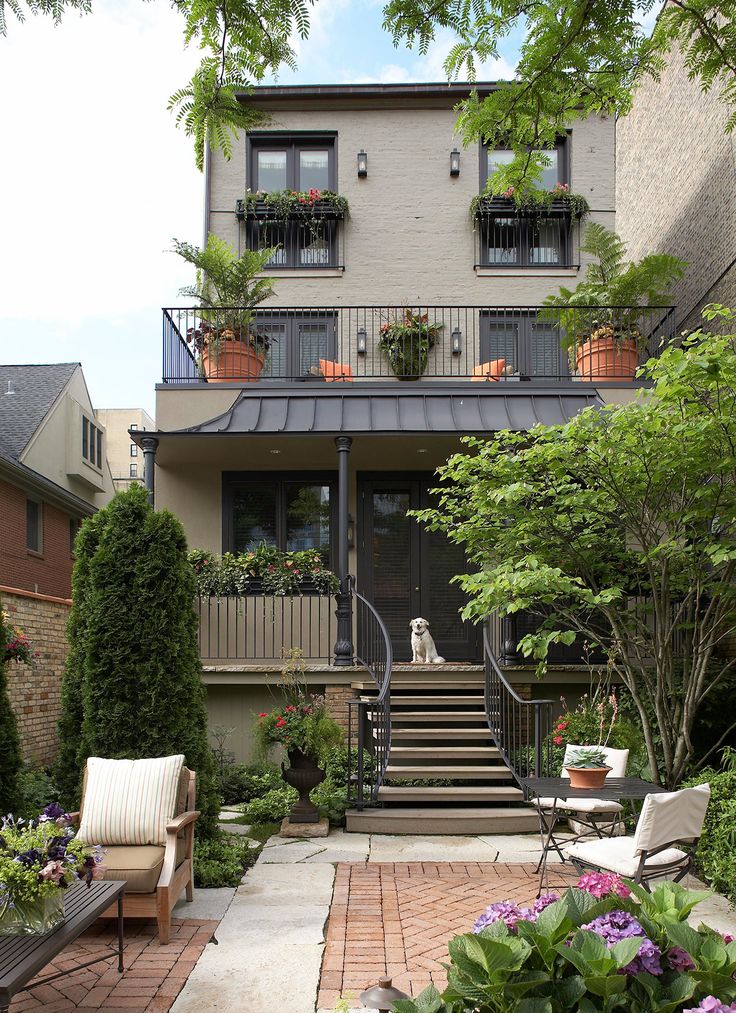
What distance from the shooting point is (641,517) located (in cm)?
763

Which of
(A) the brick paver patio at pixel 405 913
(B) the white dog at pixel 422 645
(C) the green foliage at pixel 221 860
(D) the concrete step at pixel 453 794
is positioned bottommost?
(A) the brick paver patio at pixel 405 913

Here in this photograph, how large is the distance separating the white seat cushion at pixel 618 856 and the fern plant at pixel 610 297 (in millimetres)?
7830

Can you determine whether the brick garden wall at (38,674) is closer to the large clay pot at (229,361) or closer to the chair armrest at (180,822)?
the large clay pot at (229,361)

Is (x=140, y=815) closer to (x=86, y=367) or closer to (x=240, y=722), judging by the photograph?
(x=240, y=722)

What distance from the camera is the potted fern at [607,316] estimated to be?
11.9 metres

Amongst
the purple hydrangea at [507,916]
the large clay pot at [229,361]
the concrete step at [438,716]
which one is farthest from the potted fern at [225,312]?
the purple hydrangea at [507,916]

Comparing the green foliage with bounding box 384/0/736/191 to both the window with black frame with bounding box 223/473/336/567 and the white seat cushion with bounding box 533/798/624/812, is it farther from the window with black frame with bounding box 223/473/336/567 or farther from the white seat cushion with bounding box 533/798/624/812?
the window with black frame with bounding box 223/473/336/567


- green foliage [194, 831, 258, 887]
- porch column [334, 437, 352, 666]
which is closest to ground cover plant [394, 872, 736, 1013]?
green foliage [194, 831, 258, 887]

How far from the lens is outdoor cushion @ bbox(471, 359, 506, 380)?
40.2 feet

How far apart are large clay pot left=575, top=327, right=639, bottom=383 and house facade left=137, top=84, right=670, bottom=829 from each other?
0.12 m

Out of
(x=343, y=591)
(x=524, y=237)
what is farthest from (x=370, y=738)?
(x=524, y=237)

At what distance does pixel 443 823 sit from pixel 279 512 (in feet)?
17.8

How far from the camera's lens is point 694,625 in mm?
7738

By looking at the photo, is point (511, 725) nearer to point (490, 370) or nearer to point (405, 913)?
point (405, 913)
